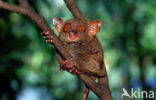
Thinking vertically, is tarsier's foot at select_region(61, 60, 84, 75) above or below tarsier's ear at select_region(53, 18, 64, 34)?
below

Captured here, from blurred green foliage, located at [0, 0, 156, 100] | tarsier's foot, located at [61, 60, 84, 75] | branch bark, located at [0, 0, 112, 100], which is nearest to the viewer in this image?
branch bark, located at [0, 0, 112, 100]

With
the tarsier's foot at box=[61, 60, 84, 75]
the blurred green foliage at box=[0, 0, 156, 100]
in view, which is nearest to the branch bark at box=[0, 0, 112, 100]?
the tarsier's foot at box=[61, 60, 84, 75]

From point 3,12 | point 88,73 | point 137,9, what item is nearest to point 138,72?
point 137,9

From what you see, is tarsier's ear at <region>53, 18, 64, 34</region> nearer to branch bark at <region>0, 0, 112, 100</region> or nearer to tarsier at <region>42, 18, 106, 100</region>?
tarsier at <region>42, 18, 106, 100</region>

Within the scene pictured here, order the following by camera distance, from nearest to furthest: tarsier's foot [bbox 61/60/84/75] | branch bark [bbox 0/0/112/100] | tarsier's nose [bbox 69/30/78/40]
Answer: branch bark [bbox 0/0/112/100]
tarsier's foot [bbox 61/60/84/75]
tarsier's nose [bbox 69/30/78/40]

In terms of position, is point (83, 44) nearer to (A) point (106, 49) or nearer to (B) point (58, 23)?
(B) point (58, 23)

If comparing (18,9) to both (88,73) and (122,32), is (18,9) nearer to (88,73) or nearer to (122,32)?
(88,73)

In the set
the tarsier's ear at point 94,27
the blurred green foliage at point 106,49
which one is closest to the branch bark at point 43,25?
the tarsier's ear at point 94,27
